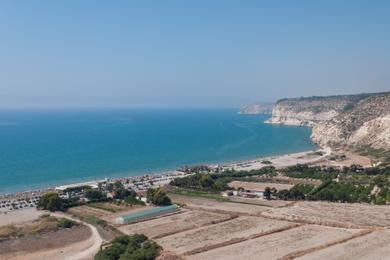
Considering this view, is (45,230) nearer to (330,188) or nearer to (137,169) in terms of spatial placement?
(330,188)

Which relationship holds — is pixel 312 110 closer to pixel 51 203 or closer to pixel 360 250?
pixel 51 203

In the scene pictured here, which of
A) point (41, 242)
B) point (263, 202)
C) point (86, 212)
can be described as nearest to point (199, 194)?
point (263, 202)

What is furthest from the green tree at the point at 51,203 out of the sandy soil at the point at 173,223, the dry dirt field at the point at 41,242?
the sandy soil at the point at 173,223

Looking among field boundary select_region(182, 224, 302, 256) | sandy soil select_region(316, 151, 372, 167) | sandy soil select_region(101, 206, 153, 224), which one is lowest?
sandy soil select_region(101, 206, 153, 224)

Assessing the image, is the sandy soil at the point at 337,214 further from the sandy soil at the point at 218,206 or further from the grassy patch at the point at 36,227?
the grassy patch at the point at 36,227

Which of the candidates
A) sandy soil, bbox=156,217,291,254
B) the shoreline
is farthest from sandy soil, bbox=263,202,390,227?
the shoreline

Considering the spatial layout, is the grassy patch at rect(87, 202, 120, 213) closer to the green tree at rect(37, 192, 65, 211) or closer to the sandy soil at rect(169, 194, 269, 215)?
the green tree at rect(37, 192, 65, 211)

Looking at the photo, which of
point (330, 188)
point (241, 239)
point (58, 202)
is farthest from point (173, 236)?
point (330, 188)
